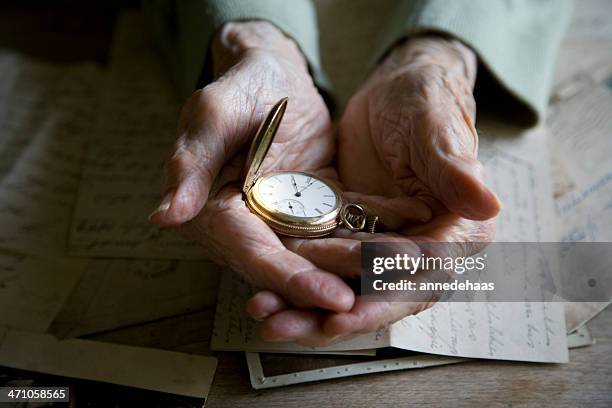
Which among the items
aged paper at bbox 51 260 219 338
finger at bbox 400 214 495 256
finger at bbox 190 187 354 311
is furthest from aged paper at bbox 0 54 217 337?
finger at bbox 400 214 495 256

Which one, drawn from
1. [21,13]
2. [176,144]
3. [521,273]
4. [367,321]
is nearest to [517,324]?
[521,273]

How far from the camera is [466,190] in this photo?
1274 mm

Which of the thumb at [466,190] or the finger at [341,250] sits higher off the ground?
the thumb at [466,190]

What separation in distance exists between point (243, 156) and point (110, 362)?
0.58 metres

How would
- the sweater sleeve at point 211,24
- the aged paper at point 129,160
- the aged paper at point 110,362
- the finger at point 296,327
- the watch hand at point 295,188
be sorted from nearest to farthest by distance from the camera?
the finger at point 296,327, the aged paper at point 110,362, the watch hand at point 295,188, the aged paper at point 129,160, the sweater sleeve at point 211,24

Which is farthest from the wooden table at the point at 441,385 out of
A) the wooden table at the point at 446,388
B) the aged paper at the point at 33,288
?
the aged paper at the point at 33,288

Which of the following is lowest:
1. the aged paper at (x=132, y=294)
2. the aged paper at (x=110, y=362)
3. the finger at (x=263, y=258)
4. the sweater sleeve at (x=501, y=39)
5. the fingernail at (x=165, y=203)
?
the aged paper at (x=132, y=294)

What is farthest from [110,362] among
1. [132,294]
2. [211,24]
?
[211,24]

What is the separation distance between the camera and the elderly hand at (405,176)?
119 centimetres

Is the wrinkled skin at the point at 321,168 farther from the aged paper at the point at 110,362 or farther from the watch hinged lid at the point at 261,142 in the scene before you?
the aged paper at the point at 110,362

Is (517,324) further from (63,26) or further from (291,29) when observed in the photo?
(63,26)

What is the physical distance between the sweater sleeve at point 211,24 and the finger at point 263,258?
0.72 metres

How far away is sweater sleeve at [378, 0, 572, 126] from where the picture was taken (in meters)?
2.01

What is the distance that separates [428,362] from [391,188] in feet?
1.47
